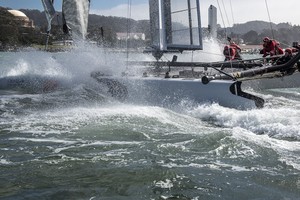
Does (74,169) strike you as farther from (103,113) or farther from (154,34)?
(154,34)

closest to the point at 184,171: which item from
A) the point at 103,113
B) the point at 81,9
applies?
the point at 103,113

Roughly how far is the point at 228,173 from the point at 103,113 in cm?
378

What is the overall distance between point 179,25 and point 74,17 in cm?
298

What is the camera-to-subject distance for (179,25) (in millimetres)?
10688

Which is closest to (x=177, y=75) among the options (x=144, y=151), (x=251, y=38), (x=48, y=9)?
(x=144, y=151)

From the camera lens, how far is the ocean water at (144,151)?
355 cm

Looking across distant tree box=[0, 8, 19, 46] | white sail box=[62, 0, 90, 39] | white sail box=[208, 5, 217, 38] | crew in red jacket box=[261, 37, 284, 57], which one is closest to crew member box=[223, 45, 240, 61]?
crew in red jacket box=[261, 37, 284, 57]

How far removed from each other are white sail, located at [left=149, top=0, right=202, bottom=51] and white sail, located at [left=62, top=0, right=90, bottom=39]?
6.54ft

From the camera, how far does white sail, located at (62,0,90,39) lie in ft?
35.1

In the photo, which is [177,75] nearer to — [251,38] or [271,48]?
[271,48]

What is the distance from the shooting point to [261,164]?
4297mm

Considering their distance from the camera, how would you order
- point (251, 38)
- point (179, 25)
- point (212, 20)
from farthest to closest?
point (251, 38), point (212, 20), point (179, 25)

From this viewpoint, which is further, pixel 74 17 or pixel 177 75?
pixel 74 17

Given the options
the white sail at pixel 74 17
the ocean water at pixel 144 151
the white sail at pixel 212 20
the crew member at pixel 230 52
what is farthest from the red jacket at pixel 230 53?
the white sail at pixel 212 20
